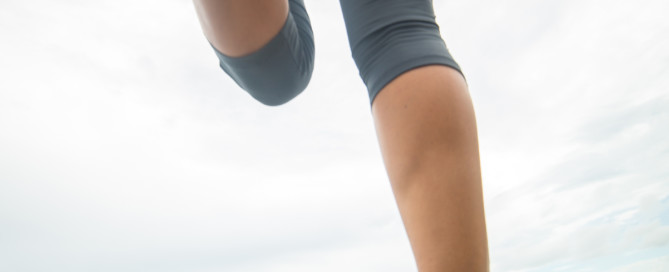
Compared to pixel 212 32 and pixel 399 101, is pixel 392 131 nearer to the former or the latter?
pixel 399 101

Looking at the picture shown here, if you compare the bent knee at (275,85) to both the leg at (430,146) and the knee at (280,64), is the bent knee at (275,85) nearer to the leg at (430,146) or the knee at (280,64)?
the knee at (280,64)

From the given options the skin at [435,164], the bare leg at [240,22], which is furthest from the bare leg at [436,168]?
the bare leg at [240,22]

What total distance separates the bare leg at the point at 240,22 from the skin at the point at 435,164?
0.61 feet

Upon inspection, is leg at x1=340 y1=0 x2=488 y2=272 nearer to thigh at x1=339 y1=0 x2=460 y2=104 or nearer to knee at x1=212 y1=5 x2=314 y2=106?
thigh at x1=339 y1=0 x2=460 y2=104

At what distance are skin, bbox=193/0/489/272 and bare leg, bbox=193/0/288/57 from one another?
187 millimetres

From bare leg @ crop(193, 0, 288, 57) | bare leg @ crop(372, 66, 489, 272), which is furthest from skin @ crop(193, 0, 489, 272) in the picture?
bare leg @ crop(193, 0, 288, 57)

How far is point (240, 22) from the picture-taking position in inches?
18.8

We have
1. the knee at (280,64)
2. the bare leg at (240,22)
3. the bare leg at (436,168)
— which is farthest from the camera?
the knee at (280,64)

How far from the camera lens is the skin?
330 mm

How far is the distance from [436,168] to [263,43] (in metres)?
0.31

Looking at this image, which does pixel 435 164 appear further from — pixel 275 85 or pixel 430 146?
pixel 275 85

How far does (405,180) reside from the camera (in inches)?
14.4

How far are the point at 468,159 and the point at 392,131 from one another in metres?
0.07

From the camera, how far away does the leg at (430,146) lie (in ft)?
1.09
